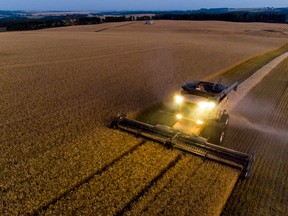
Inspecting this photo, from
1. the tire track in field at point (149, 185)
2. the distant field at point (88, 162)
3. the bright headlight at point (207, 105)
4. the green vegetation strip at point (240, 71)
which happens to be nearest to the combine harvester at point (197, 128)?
the bright headlight at point (207, 105)

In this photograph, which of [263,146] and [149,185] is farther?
[263,146]

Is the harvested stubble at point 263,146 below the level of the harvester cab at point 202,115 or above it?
below

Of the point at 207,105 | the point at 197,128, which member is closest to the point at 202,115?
the point at 207,105

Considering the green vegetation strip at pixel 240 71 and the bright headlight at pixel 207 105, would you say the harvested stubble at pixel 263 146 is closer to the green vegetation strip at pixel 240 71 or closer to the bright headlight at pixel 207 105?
the bright headlight at pixel 207 105

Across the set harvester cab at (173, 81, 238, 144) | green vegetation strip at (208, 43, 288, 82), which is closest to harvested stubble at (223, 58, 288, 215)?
harvester cab at (173, 81, 238, 144)

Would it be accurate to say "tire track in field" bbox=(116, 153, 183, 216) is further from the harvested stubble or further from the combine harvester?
the harvested stubble

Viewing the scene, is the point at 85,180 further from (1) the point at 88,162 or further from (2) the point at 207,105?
(2) the point at 207,105

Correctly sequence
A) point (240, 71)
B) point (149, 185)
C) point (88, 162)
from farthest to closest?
point (240, 71) < point (88, 162) < point (149, 185)
